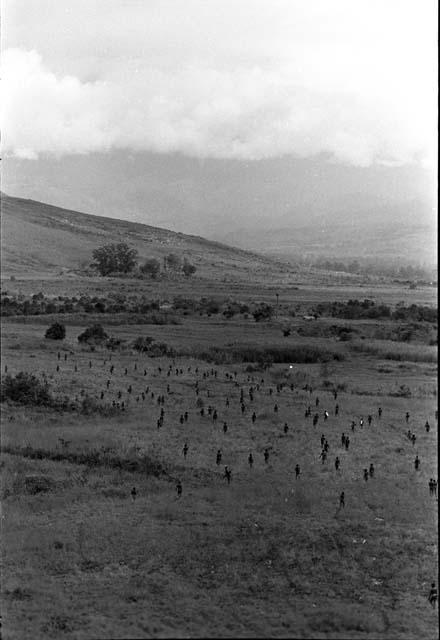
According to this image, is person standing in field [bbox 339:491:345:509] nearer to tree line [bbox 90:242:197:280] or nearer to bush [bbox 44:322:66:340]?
bush [bbox 44:322:66:340]

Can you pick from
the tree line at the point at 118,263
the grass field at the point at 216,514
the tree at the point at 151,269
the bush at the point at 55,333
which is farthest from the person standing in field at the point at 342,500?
the tree at the point at 151,269

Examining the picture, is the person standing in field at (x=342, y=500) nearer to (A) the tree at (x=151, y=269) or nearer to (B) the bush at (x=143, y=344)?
(B) the bush at (x=143, y=344)

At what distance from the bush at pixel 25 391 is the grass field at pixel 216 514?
0.76 meters

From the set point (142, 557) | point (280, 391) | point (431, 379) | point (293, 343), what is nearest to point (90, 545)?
point (142, 557)

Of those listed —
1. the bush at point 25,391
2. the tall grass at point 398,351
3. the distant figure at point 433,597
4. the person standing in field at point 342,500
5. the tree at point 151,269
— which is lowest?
the distant figure at point 433,597

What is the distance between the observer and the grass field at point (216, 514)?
43.9ft

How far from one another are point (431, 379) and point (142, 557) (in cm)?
2414

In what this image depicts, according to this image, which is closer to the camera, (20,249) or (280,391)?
(280,391)

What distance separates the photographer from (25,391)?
29938mm

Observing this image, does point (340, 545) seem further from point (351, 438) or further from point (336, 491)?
point (351, 438)

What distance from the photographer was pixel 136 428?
25938 millimetres

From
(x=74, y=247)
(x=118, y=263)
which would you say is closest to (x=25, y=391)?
(x=118, y=263)

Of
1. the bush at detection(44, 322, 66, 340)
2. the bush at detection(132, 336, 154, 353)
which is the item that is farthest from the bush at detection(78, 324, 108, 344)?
the bush at detection(132, 336, 154, 353)

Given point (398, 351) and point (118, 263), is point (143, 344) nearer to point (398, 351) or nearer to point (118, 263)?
point (398, 351)
